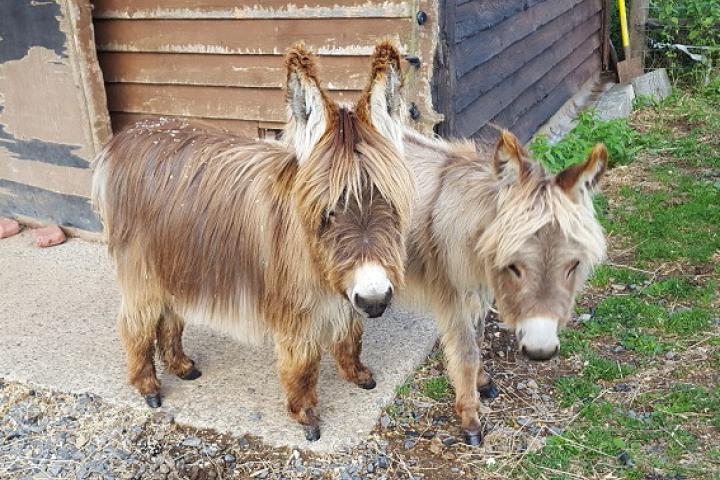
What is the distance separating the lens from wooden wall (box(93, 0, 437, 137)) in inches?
167

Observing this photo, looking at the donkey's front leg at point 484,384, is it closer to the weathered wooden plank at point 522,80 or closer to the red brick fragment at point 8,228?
the weathered wooden plank at point 522,80

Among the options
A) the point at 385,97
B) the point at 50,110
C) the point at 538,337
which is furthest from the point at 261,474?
the point at 50,110

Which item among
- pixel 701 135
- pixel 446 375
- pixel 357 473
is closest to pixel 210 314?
pixel 357 473

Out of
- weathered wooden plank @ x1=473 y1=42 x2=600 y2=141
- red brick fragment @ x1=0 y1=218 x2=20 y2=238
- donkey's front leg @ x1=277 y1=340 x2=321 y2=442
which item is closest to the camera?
donkey's front leg @ x1=277 y1=340 x2=321 y2=442

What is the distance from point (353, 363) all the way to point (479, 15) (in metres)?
3.10

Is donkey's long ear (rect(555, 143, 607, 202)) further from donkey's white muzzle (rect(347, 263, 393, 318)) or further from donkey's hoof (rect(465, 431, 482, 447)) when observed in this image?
donkey's hoof (rect(465, 431, 482, 447))

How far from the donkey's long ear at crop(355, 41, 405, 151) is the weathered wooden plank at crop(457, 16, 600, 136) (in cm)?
236

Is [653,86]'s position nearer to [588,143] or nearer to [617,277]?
[588,143]

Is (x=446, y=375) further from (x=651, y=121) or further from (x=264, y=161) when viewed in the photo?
(x=651, y=121)

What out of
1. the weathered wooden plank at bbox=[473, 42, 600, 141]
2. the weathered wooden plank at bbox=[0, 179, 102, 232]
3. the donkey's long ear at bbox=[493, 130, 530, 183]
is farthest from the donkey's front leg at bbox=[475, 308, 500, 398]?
the weathered wooden plank at bbox=[0, 179, 102, 232]

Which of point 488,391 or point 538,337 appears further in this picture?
point 488,391

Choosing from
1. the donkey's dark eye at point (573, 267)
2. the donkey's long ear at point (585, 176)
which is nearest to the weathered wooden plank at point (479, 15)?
the donkey's long ear at point (585, 176)

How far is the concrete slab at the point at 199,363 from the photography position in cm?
346

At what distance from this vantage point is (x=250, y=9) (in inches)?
183
